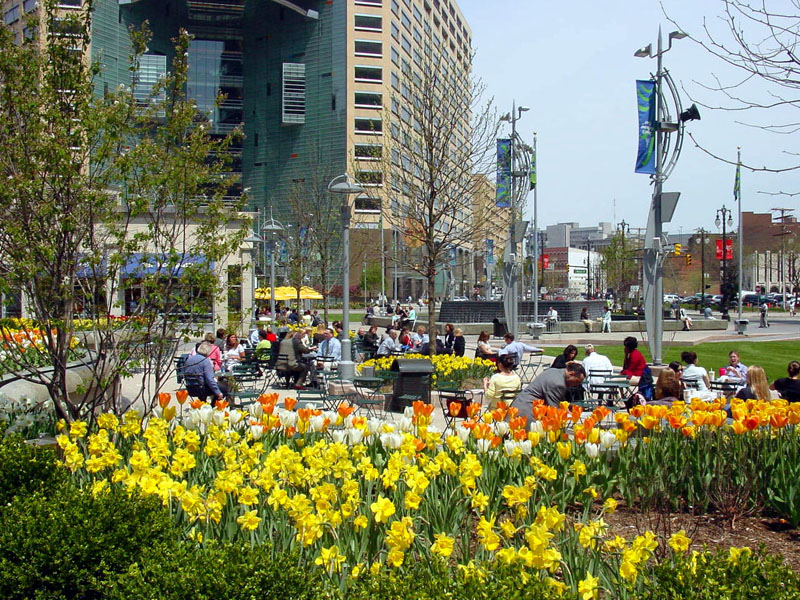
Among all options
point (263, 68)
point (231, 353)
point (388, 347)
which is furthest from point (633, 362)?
point (263, 68)

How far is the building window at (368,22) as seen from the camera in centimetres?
8694

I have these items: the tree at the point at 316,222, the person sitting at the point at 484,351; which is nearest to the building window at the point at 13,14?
the person sitting at the point at 484,351

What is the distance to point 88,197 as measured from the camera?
684cm

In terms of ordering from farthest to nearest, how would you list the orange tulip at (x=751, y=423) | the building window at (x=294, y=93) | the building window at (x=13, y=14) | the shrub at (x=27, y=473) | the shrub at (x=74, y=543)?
the building window at (x=294, y=93), the building window at (x=13, y=14), the orange tulip at (x=751, y=423), the shrub at (x=27, y=473), the shrub at (x=74, y=543)

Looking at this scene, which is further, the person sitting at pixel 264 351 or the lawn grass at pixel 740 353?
the lawn grass at pixel 740 353

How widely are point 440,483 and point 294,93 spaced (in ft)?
288

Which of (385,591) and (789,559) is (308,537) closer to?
(385,591)

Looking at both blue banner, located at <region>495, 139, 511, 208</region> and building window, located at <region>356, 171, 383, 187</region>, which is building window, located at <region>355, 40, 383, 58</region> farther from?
building window, located at <region>356, 171, 383, 187</region>

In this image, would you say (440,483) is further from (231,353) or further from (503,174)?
(503,174)

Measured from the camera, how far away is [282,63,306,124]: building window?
87.9 metres

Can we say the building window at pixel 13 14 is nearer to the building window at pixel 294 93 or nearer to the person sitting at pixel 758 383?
the person sitting at pixel 758 383

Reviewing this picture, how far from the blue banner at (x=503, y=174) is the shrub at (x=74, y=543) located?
1731cm

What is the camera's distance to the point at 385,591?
10.9 feet

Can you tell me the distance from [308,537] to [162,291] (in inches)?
163
